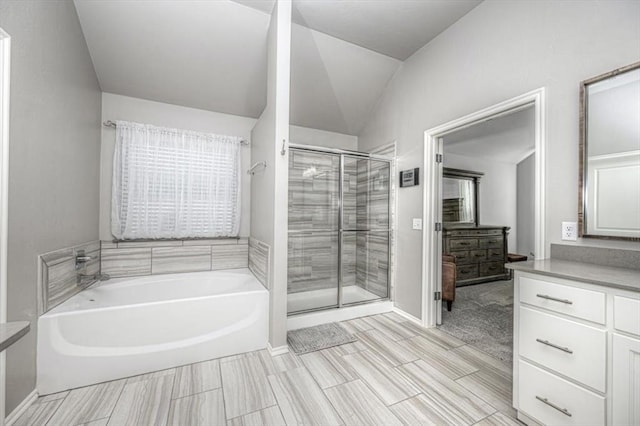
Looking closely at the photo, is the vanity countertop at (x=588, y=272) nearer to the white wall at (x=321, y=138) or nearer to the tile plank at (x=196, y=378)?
the tile plank at (x=196, y=378)

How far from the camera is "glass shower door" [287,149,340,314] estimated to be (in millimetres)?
3002

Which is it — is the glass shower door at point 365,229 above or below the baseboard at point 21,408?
above

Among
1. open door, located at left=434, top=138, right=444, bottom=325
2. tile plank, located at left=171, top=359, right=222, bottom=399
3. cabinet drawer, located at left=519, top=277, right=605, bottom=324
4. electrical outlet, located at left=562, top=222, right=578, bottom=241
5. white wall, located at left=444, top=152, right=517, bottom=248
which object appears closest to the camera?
cabinet drawer, located at left=519, top=277, right=605, bottom=324

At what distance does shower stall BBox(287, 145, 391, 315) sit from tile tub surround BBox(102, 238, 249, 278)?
706mm

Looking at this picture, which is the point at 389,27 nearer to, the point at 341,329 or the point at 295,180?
the point at 295,180

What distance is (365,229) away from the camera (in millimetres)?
3268

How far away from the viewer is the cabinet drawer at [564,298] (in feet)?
3.58

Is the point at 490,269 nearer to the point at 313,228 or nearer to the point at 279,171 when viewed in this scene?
the point at 313,228

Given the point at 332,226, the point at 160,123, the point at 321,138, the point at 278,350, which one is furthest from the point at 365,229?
the point at 160,123

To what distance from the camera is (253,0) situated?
6.94 ft

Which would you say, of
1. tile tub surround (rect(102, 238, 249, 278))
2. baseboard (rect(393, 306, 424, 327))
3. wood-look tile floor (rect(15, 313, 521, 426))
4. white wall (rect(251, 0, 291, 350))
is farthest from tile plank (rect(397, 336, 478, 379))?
tile tub surround (rect(102, 238, 249, 278))

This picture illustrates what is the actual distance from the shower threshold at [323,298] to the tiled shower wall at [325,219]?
0.20 ft

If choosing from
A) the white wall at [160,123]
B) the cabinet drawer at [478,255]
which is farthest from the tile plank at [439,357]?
the cabinet drawer at [478,255]

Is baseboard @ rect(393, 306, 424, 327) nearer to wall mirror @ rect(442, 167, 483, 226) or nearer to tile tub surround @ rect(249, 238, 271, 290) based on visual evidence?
tile tub surround @ rect(249, 238, 271, 290)
